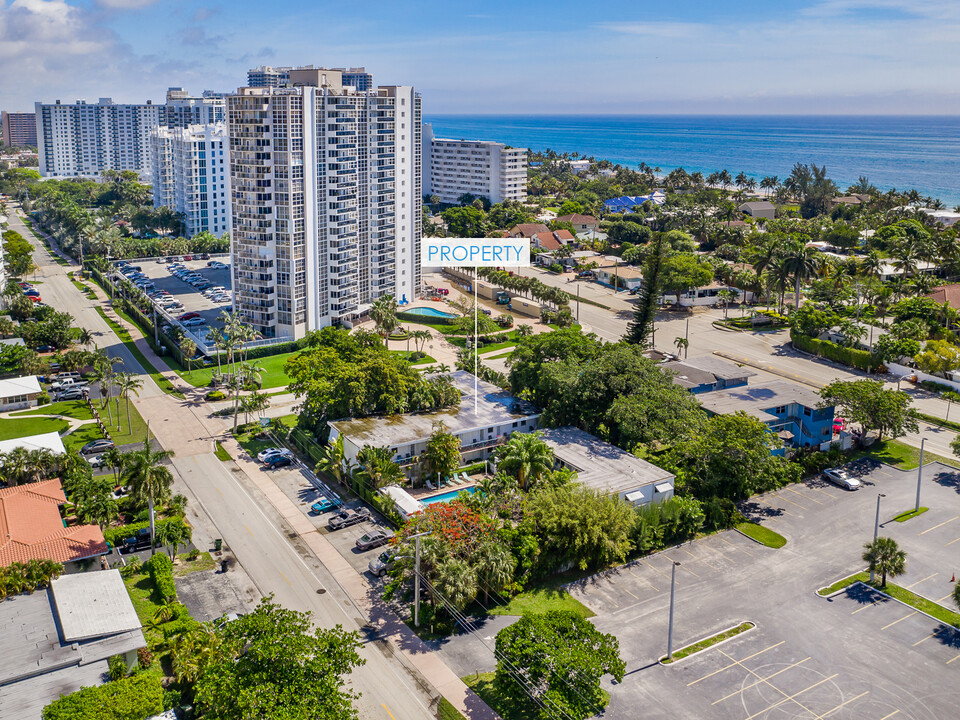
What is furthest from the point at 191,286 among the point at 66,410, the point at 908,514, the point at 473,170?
the point at 908,514

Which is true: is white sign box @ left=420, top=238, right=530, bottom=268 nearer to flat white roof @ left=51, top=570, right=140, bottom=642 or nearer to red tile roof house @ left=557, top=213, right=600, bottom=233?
flat white roof @ left=51, top=570, right=140, bottom=642

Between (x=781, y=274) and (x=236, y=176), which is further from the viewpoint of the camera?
(x=781, y=274)

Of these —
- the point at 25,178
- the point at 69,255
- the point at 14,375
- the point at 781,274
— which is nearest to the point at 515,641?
the point at 14,375

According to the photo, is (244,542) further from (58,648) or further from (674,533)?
(674,533)

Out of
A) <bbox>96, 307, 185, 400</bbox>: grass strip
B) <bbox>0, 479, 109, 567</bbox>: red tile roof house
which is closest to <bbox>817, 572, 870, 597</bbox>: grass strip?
<bbox>0, 479, 109, 567</bbox>: red tile roof house

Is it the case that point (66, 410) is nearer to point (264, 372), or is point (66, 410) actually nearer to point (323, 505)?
point (264, 372)

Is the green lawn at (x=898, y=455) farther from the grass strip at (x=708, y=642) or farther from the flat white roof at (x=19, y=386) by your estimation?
the flat white roof at (x=19, y=386)
